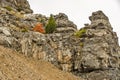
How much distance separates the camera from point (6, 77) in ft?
121

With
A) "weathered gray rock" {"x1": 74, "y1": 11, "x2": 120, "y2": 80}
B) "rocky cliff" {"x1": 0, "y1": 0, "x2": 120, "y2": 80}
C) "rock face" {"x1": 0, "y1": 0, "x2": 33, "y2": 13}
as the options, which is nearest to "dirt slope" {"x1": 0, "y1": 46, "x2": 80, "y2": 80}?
"rocky cliff" {"x1": 0, "y1": 0, "x2": 120, "y2": 80}

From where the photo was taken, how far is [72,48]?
204ft

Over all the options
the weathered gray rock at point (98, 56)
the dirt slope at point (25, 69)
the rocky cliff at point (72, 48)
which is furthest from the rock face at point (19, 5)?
the dirt slope at point (25, 69)

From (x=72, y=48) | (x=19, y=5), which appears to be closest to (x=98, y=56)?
(x=72, y=48)

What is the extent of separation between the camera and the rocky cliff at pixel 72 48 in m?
55.5

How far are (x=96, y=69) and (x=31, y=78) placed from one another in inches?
804

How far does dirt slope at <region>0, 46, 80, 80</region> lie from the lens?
128ft

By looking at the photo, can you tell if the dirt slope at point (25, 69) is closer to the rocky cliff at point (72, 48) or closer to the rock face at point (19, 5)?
the rocky cliff at point (72, 48)

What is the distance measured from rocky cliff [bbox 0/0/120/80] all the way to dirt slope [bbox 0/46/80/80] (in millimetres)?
3327

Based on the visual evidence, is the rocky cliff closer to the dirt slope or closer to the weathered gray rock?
the weathered gray rock

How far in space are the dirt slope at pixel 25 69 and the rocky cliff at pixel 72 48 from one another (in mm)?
3327

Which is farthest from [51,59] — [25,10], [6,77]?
[25,10]

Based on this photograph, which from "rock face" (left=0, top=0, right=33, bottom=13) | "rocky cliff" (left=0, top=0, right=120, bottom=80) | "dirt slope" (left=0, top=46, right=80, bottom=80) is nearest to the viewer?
"dirt slope" (left=0, top=46, right=80, bottom=80)

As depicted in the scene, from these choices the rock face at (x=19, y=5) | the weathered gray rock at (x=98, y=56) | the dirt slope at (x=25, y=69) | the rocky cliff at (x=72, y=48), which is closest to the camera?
the dirt slope at (x=25, y=69)
